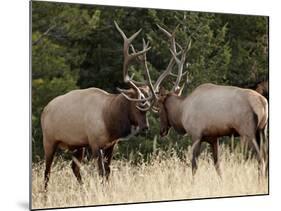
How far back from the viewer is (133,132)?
597 cm

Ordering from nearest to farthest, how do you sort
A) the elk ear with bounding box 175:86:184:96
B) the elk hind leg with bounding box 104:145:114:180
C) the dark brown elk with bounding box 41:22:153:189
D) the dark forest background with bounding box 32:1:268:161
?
the dark forest background with bounding box 32:1:268:161, the dark brown elk with bounding box 41:22:153:189, the elk hind leg with bounding box 104:145:114:180, the elk ear with bounding box 175:86:184:96

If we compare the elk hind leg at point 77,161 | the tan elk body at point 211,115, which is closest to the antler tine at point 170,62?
the tan elk body at point 211,115

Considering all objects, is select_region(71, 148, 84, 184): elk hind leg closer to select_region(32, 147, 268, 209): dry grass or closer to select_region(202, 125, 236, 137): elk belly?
A: select_region(32, 147, 268, 209): dry grass

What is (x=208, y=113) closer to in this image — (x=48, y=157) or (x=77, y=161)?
(x=77, y=161)

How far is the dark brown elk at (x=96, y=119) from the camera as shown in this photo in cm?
579

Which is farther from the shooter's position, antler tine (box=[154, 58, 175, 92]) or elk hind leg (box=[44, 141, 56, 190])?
antler tine (box=[154, 58, 175, 92])

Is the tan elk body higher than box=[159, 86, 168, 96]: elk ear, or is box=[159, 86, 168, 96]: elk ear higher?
box=[159, 86, 168, 96]: elk ear

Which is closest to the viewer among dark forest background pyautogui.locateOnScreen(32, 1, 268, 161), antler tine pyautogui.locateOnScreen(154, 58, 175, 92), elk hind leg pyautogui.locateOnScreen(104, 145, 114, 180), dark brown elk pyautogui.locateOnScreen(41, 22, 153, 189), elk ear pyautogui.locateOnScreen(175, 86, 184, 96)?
dark forest background pyautogui.locateOnScreen(32, 1, 268, 161)

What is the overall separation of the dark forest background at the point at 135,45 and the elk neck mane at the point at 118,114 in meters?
0.08

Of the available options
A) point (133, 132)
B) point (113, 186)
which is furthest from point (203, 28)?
point (113, 186)

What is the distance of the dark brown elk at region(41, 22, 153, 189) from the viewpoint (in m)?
5.79

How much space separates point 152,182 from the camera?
20.0ft

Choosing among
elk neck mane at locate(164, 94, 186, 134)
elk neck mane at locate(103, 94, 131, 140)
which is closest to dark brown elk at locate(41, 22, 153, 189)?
elk neck mane at locate(103, 94, 131, 140)
